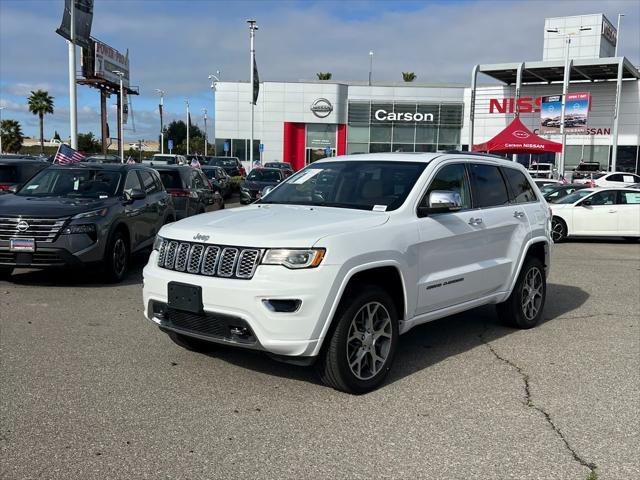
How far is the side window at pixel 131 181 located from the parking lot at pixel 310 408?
3187 mm

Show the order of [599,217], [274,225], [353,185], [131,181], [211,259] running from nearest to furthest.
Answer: [211,259] < [274,225] < [353,185] < [131,181] < [599,217]

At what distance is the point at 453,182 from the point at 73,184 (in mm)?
6127

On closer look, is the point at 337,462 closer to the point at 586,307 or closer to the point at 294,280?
the point at 294,280

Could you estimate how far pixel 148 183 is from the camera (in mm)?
10789

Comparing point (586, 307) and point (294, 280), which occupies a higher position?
point (294, 280)

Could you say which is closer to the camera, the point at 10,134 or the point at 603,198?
the point at 603,198

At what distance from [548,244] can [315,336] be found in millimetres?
3856

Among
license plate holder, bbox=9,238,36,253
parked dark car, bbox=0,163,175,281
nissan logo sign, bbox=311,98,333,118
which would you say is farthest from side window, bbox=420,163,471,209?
nissan logo sign, bbox=311,98,333,118

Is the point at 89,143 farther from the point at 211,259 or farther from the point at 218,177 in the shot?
the point at 211,259

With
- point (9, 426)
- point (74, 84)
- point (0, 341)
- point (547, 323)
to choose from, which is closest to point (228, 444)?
point (9, 426)

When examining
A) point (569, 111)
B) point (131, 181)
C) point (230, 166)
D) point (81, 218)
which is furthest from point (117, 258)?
point (569, 111)

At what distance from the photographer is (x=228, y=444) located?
383 centimetres

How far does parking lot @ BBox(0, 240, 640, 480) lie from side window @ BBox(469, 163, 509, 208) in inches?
54.8

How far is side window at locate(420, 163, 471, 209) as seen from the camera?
18.3 feet
